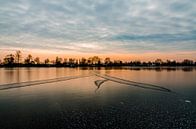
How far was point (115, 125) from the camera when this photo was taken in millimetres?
9484

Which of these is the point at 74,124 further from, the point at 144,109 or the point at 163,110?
the point at 163,110

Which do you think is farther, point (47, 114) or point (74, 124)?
point (47, 114)

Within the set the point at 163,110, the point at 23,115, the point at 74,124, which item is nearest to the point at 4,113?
the point at 23,115

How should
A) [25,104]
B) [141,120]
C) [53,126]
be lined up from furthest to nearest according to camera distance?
[25,104]
[141,120]
[53,126]

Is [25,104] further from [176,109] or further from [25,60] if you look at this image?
[25,60]

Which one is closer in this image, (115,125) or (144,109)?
(115,125)

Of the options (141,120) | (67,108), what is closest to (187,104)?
(141,120)

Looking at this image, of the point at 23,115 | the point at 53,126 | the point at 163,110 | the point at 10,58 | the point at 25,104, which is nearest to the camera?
the point at 53,126

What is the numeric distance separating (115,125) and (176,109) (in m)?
5.35

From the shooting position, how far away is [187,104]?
14.0 meters

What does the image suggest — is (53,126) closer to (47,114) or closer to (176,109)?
(47,114)

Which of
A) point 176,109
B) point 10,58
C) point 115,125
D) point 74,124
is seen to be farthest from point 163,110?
point 10,58

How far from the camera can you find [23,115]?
36.2ft

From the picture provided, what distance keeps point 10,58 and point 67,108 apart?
15962 centimetres
